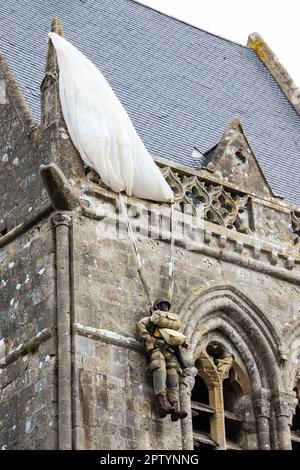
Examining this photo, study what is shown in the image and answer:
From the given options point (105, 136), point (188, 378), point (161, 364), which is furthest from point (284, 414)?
point (105, 136)

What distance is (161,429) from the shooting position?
75.8 ft

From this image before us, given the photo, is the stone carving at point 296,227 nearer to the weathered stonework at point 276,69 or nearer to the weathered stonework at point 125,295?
the weathered stonework at point 125,295

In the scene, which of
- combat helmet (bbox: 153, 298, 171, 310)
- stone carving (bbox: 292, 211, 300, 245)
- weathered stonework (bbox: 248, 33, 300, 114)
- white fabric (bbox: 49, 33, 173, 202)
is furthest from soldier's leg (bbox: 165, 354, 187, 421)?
weathered stonework (bbox: 248, 33, 300, 114)

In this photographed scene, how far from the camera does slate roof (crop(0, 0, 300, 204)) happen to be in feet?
93.2

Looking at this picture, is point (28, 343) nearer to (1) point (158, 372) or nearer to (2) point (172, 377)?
(1) point (158, 372)

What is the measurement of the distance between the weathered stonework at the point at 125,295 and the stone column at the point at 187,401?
0.02m

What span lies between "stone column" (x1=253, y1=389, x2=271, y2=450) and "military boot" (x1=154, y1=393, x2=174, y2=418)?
6.35 ft

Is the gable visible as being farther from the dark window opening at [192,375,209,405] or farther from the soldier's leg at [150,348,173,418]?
the soldier's leg at [150,348,173,418]

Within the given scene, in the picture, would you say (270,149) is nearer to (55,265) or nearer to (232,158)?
(232,158)

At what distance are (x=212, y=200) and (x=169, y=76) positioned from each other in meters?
4.98

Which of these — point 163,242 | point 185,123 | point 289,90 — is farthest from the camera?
point 289,90

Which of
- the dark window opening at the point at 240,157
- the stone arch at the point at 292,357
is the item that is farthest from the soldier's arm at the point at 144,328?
the dark window opening at the point at 240,157
